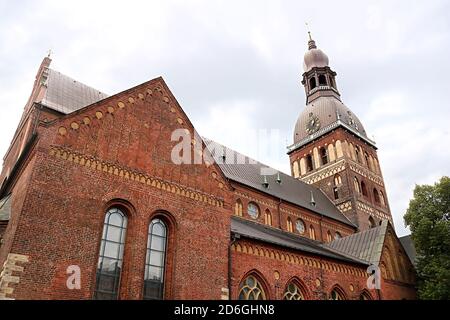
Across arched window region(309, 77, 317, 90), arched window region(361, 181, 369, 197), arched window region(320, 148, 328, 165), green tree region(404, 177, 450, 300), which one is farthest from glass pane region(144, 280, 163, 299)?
arched window region(309, 77, 317, 90)

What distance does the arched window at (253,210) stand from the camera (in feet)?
92.7

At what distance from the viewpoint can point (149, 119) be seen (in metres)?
17.1

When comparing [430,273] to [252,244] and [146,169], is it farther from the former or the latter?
[146,169]

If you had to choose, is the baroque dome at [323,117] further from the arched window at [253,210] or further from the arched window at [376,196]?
the arched window at [253,210]

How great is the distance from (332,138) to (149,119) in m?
30.1

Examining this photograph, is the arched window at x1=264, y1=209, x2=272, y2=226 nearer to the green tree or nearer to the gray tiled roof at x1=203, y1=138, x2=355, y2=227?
the gray tiled roof at x1=203, y1=138, x2=355, y2=227

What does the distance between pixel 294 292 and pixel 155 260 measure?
313 inches

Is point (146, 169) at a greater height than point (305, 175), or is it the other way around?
point (305, 175)

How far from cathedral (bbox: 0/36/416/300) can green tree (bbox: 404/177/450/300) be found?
118 cm

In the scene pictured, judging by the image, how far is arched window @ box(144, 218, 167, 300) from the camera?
14352 mm

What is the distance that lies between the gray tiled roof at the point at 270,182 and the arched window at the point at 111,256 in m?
14.2
